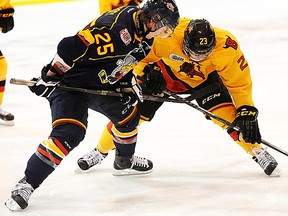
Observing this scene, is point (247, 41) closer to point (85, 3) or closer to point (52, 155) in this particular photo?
point (85, 3)

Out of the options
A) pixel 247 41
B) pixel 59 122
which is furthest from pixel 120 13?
pixel 247 41

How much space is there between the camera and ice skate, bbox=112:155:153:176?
358cm

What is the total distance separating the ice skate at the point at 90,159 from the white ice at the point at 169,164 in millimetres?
42

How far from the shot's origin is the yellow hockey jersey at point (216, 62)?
11.2 feet

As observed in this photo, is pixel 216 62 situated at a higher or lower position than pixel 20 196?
higher

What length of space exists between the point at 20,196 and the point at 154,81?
2.96 feet

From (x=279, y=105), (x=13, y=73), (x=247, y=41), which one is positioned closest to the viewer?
(x=279, y=105)

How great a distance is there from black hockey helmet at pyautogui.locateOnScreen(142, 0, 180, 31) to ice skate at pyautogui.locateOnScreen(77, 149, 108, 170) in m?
0.88

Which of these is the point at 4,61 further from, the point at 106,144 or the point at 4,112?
the point at 106,144

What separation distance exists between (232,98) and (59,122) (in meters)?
0.92

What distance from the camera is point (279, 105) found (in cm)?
474

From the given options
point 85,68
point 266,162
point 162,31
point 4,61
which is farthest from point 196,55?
Result: point 4,61

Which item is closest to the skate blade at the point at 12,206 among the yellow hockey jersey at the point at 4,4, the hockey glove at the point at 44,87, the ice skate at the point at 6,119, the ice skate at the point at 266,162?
the hockey glove at the point at 44,87

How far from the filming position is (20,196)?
3.09 m
